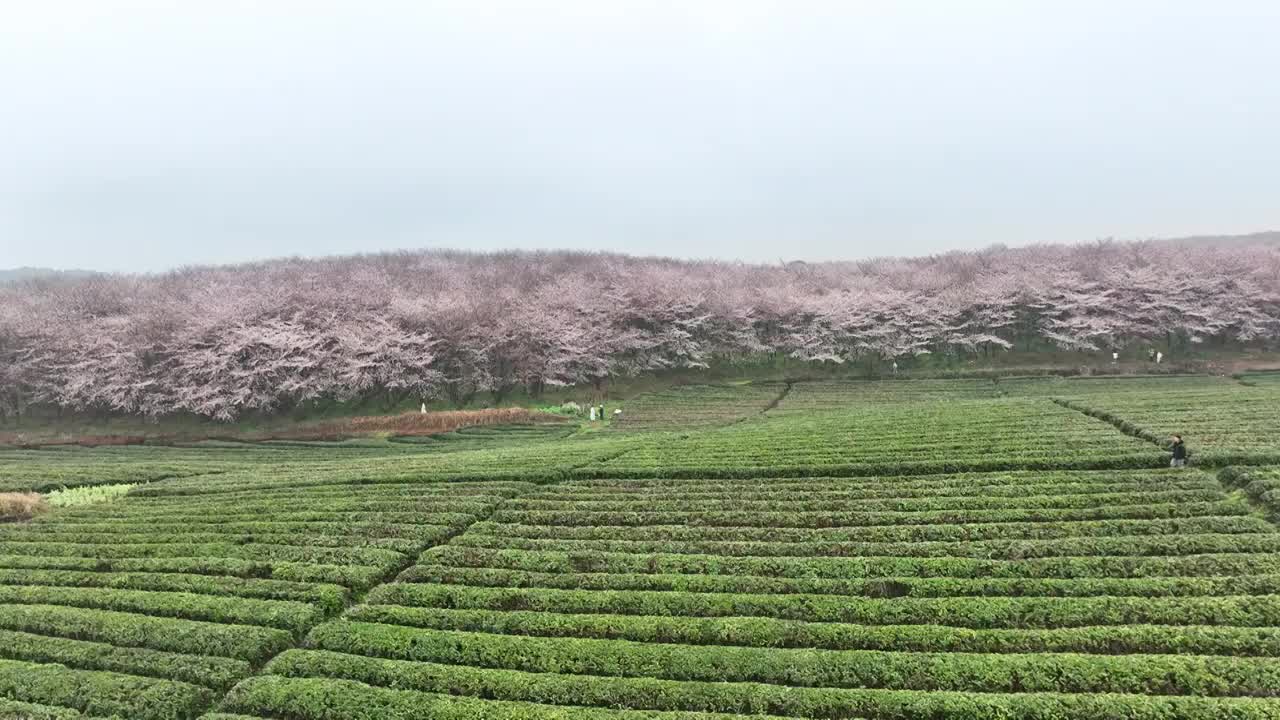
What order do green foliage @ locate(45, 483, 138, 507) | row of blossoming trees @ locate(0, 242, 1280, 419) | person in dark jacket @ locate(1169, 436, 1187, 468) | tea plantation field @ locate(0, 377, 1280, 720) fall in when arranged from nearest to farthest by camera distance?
tea plantation field @ locate(0, 377, 1280, 720) → person in dark jacket @ locate(1169, 436, 1187, 468) → green foliage @ locate(45, 483, 138, 507) → row of blossoming trees @ locate(0, 242, 1280, 419)

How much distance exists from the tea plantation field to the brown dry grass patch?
0.98 metres

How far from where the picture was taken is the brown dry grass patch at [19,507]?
25328mm

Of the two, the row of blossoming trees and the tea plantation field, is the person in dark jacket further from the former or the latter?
the row of blossoming trees

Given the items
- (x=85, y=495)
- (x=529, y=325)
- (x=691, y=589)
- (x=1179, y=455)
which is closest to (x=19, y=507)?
(x=85, y=495)

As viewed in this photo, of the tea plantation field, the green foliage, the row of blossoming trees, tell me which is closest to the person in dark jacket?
the tea plantation field

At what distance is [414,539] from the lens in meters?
19.1

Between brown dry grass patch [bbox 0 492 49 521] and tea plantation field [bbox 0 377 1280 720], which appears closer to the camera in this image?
tea plantation field [bbox 0 377 1280 720]

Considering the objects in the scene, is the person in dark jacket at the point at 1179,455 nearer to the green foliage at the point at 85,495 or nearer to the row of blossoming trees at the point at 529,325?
the green foliage at the point at 85,495

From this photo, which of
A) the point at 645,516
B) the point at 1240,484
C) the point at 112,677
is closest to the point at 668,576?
the point at 645,516

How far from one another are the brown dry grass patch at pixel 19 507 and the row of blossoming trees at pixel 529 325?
27.0 m

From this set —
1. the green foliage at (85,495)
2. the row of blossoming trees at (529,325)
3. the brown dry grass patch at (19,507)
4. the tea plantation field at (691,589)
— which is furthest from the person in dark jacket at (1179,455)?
the row of blossoming trees at (529,325)

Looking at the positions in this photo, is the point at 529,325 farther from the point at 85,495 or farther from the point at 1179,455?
the point at 1179,455

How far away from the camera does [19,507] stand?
84.2 ft

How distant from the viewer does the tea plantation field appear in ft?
36.7
